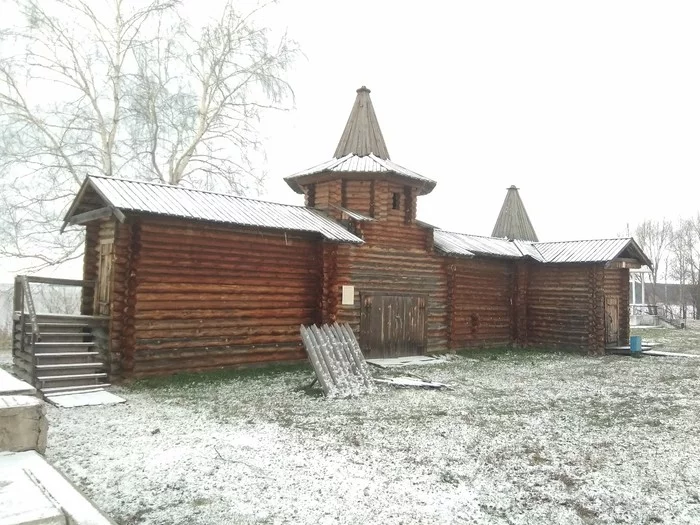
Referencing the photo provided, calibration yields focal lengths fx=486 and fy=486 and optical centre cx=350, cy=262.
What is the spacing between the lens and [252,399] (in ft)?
32.8

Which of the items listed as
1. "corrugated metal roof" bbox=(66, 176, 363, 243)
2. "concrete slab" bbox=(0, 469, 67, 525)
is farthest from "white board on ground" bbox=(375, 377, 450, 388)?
"concrete slab" bbox=(0, 469, 67, 525)

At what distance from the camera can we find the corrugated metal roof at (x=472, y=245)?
58.9 feet

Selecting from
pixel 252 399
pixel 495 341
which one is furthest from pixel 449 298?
pixel 252 399

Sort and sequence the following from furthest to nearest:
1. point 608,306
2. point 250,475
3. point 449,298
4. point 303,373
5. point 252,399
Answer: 1. point 608,306
2. point 449,298
3. point 303,373
4. point 252,399
5. point 250,475

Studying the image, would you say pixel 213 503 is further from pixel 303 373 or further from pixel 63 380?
pixel 303 373

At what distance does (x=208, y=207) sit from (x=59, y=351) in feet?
16.1

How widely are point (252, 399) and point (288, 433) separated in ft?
8.73

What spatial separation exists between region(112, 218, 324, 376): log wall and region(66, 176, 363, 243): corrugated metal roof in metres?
0.46

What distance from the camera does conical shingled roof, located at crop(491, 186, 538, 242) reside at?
92.2 ft

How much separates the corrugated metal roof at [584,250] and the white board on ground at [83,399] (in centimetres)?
1749

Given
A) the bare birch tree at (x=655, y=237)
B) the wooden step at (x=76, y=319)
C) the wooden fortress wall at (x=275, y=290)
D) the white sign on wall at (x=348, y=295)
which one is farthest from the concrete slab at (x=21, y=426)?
the bare birch tree at (x=655, y=237)

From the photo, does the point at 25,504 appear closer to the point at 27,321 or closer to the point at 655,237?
the point at 27,321

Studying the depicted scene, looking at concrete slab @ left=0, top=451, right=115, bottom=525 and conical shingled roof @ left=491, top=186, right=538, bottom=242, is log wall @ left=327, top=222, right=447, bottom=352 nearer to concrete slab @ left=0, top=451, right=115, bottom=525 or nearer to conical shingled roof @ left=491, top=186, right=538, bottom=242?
concrete slab @ left=0, top=451, right=115, bottom=525

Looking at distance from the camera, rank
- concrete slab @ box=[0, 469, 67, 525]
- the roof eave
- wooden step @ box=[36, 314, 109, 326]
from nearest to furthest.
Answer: concrete slab @ box=[0, 469, 67, 525] → wooden step @ box=[36, 314, 109, 326] → the roof eave
